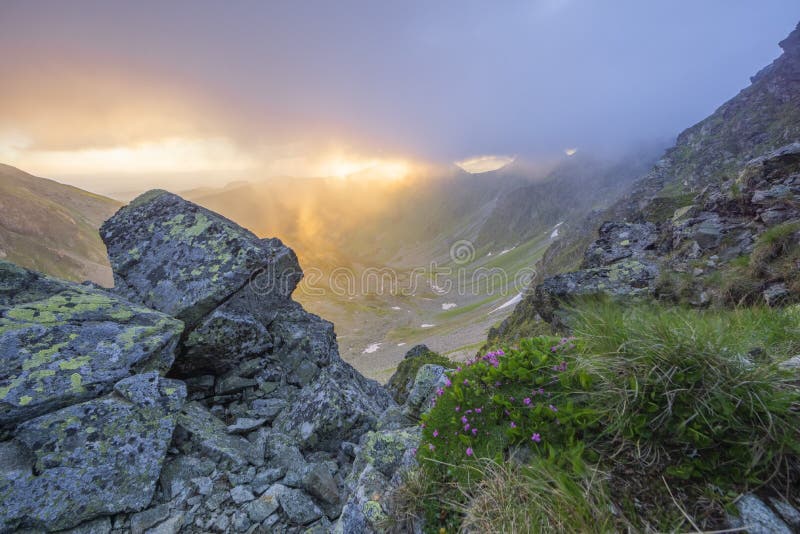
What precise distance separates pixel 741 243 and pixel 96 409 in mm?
18341

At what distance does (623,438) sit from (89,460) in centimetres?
791

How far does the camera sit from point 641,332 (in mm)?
4184

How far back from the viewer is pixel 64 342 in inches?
280

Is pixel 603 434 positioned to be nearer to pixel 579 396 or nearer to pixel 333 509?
pixel 579 396

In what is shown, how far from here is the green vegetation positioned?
3076mm

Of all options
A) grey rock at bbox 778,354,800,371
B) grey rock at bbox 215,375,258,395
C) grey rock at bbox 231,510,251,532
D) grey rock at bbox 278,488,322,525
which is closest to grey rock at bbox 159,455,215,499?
grey rock at bbox 231,510,251,532

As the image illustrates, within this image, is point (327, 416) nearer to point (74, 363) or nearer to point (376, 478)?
point (376, 478)

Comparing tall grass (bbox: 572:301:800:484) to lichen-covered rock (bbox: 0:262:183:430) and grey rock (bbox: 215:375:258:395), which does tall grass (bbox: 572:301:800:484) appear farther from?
grey rock (bbox: 215:375:258:395)

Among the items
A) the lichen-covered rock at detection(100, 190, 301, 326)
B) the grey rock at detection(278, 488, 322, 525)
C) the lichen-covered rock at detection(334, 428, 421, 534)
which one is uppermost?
the lichen-covered rock at detection(100, 190, 301, 326)

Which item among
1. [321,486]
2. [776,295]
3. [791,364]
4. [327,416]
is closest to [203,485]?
[321,486]

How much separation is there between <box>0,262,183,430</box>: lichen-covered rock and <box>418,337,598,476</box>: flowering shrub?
630 cm

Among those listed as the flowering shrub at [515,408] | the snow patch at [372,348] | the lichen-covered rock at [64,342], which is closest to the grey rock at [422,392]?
the flowering shrub at [515,408]


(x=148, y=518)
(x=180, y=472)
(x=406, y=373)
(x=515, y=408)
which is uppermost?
(x=515, y=408)

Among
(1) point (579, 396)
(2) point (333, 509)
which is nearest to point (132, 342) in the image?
(2) point (333, 509)
